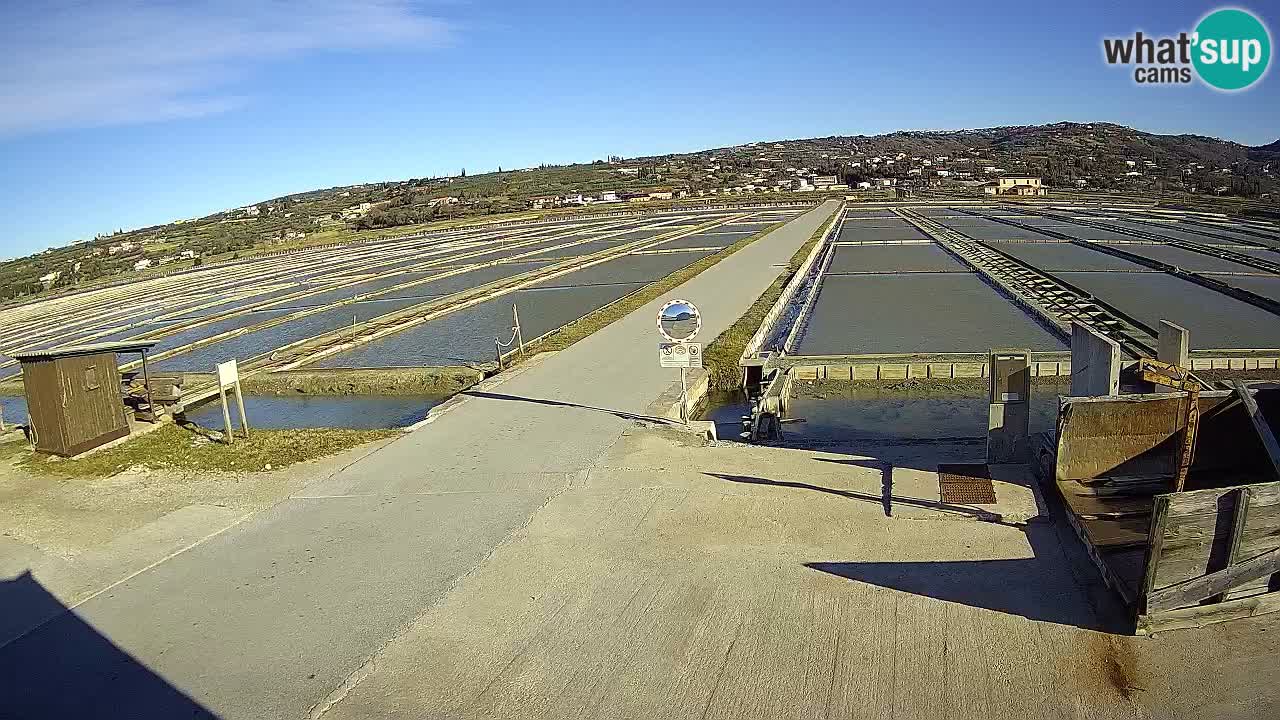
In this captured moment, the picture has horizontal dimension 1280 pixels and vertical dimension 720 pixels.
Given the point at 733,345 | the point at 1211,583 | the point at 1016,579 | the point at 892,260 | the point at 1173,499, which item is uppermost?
the point at 1173,499

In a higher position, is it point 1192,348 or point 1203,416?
point 1203,416

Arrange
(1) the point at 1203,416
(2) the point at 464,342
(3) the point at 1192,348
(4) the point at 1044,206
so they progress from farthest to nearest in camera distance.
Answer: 1. (4) the point at 1044,206
2. (2) the point at 464,342
3. (3) the point at 1192,348
4. (1) the point at 1203,416

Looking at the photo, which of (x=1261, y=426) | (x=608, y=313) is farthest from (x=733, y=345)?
(x=1261, y=426)

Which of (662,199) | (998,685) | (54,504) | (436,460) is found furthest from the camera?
(662,199)

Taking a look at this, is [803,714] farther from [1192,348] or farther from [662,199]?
[662,199]

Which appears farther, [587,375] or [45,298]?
[45,298]

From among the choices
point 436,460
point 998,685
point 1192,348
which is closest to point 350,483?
point 436,460

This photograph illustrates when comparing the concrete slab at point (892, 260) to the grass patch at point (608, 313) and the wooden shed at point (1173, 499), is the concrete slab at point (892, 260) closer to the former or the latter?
the grass patch at point (608, 313)

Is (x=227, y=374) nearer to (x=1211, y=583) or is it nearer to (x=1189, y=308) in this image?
(x=1211, y=583)
